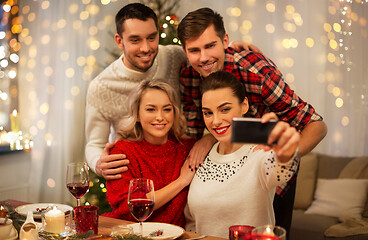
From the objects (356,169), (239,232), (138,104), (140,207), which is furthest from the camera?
(356,169)

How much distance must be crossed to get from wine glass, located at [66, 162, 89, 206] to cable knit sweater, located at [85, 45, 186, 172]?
965 mm

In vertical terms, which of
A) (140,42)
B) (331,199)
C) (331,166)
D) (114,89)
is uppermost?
(140,42)

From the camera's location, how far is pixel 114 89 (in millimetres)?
2645

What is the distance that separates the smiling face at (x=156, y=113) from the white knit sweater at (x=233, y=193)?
1.13 feet

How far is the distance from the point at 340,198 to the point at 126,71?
2.26 metres

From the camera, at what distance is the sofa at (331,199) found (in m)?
3.38

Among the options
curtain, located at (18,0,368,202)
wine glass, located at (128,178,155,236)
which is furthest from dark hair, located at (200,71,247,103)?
curtain, located at (18,0,368,202)

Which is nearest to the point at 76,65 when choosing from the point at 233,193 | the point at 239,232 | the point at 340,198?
the point at 340,198

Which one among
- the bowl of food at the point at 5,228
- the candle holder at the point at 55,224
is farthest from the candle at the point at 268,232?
the bowl of food at the point at 5,228

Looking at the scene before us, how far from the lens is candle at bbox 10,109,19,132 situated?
419cm

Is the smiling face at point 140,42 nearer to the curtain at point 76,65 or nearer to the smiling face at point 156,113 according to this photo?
the smiling face at point 156,113

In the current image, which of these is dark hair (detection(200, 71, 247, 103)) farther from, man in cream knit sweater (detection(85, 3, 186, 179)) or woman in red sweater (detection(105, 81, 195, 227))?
man in cream knit sweater (detection(85, 3, 186, 179))

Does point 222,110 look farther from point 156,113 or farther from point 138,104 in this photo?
point 138,104

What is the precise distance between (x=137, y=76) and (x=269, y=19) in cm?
232
